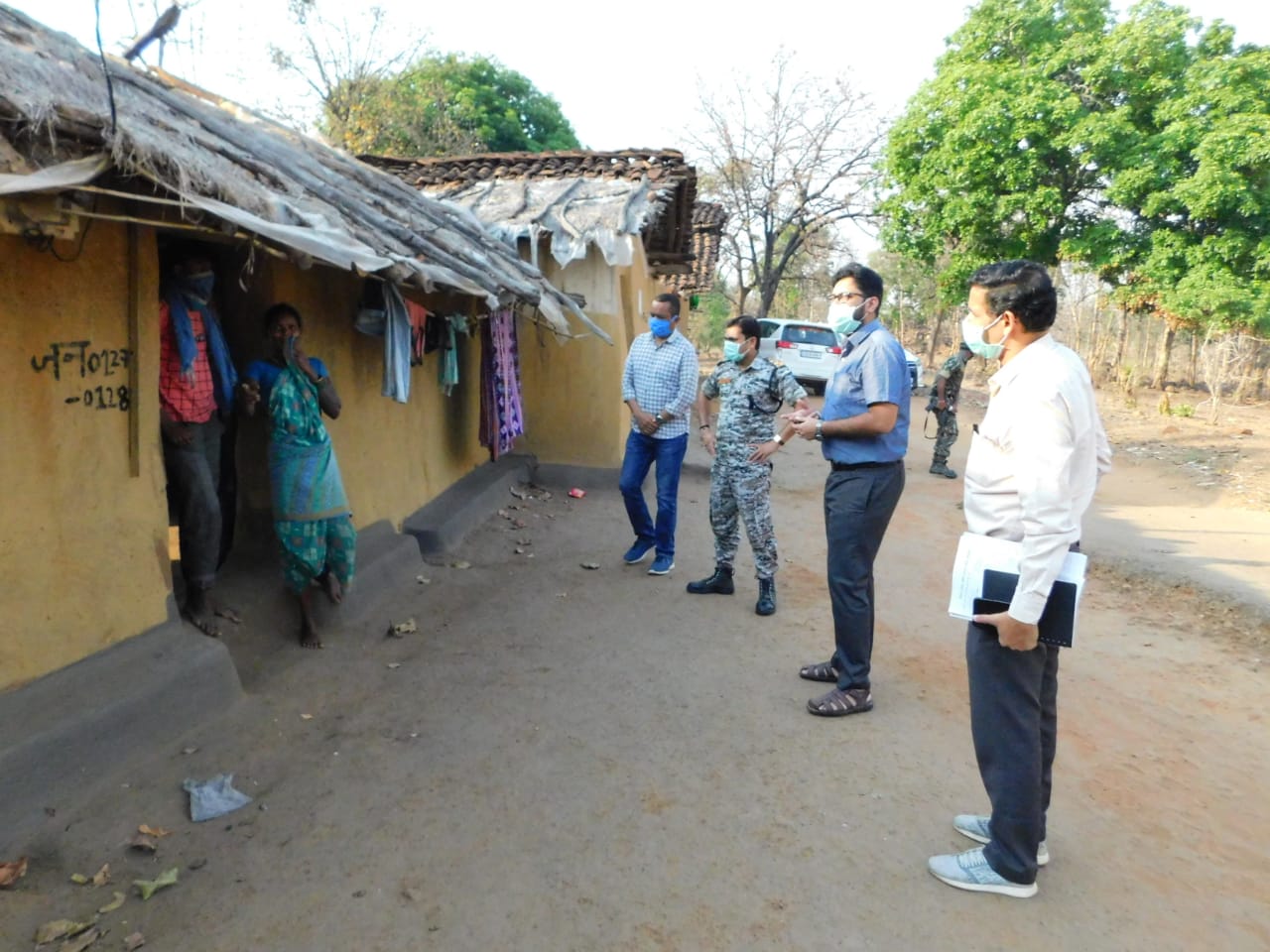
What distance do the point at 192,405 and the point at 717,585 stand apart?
331cm

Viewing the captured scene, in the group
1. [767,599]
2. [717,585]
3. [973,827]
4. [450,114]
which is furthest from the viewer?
[450,114]

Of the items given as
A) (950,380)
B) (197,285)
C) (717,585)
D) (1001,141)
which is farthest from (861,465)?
(1001,141)

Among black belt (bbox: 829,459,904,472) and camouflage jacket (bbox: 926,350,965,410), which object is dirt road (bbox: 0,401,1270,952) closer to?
black belt (bbox: 829,459,904,472)

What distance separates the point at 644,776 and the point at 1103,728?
7.20 feet

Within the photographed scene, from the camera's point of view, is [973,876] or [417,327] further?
[417,327]

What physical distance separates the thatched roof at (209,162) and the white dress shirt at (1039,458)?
247 centimetres

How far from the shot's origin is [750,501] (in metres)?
5.18

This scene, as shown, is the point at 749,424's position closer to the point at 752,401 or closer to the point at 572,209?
the point at 752,401

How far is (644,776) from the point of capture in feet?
11.5

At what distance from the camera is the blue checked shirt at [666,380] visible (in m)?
6.10

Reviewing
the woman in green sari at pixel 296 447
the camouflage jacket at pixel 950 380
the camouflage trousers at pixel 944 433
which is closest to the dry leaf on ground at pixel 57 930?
the woman in green sari at pixel 296 447

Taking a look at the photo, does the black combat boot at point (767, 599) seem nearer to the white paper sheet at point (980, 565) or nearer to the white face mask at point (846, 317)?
the white face mask at point (846, 317)

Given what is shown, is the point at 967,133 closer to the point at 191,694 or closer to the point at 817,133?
the point at 817,133

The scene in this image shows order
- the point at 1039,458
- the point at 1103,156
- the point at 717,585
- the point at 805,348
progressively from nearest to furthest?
the point at 1039,458 < the point at 717,585 < the point at 1103,156 < the point at 805,348
